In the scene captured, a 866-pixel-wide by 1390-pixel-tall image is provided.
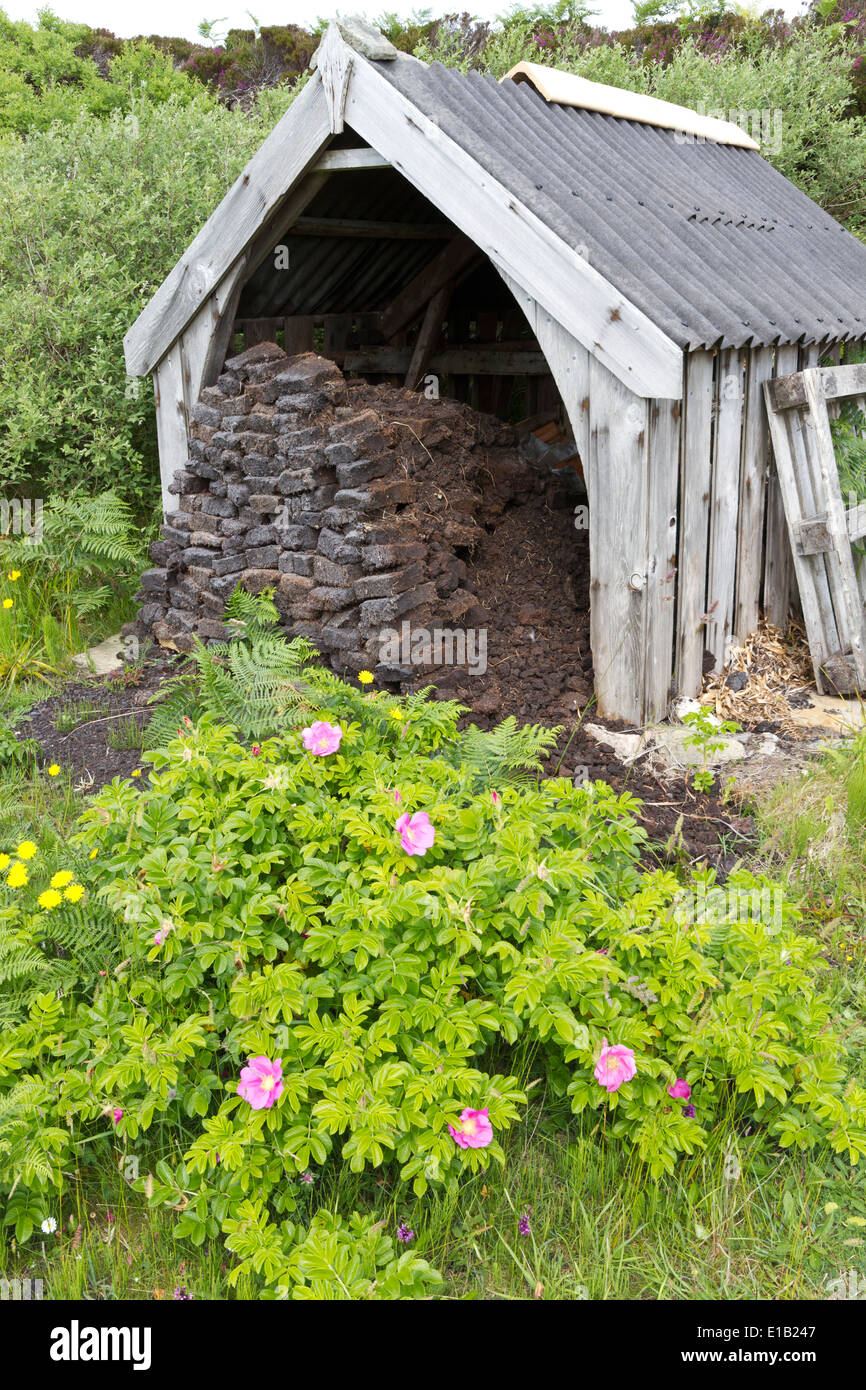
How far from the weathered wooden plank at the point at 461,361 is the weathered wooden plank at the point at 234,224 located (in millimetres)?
1725

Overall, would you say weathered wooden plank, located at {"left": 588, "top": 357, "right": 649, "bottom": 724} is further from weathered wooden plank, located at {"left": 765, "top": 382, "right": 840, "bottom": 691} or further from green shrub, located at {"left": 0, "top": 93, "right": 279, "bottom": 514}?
green shrub, located at {"left": 0, "top": 93, "right": 279, "bottom": 514}

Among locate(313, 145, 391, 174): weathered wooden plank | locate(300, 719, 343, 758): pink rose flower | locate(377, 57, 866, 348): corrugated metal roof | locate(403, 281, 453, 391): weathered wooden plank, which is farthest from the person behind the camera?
locate(403, 281, 453, 391): weathered wooden plank

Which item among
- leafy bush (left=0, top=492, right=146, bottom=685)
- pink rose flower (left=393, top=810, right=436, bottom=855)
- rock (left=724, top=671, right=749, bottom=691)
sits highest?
leafy bush (left=0, top=492, right=146, bottom=685)

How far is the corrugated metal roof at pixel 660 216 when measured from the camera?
17.2 feet

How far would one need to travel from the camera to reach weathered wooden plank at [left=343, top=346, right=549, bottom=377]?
8.00m

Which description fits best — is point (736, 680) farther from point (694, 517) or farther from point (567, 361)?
point (567, 361)

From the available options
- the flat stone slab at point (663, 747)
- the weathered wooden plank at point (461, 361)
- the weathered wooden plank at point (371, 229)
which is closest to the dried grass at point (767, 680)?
the flat stone slab at point (663, 747)

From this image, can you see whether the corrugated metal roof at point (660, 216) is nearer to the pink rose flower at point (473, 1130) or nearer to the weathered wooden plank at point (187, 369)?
the weathered wooden plank at point (187, 369)

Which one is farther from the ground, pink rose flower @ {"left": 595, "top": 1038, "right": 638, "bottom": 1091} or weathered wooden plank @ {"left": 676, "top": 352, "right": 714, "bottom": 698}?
weathered wooden plank @ {"left": 676, "top": 352, "right": 714, "bottom": 698}

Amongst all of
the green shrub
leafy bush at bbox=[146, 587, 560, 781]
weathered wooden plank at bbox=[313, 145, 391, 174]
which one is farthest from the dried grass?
the green shrub

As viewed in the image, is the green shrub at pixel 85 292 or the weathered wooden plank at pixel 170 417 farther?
the green shrub at pixel 85 292

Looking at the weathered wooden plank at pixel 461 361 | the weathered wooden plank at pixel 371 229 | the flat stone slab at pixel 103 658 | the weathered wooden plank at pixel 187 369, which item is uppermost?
the weathered wooden plank at pixel 371 229

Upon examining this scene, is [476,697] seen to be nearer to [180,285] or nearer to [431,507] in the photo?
[431,507]

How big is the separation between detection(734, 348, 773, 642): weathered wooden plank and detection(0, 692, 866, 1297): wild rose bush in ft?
11.1
